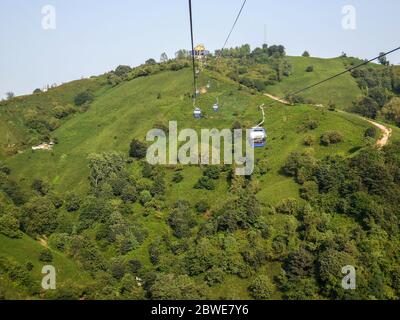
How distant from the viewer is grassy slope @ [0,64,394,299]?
87.9 metres

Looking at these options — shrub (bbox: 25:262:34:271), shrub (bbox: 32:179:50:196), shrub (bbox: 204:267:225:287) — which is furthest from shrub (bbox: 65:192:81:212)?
shrub (bbox: 204:267:225:287)

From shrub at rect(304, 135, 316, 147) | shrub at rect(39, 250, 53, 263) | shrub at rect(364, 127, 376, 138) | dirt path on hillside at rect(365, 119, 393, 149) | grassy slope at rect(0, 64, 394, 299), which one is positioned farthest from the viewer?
shrub at rect(304, 135, 316, 147)

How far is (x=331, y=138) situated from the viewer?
308 ft

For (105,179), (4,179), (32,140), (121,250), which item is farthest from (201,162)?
(32,140)

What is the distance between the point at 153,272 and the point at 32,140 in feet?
250

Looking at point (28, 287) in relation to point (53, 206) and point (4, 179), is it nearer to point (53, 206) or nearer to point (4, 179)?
point (53, 206)

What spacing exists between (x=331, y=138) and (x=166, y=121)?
47.8 m

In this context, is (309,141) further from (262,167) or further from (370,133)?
(370,133)

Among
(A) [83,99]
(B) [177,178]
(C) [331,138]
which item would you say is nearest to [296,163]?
(C) [331,138]

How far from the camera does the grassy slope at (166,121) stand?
87875 mm

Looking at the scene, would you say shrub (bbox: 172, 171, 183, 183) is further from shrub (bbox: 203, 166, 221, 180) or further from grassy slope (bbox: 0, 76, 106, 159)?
grassy slope (bbox: 0, 76, 106, 159)

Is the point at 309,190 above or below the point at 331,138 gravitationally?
below

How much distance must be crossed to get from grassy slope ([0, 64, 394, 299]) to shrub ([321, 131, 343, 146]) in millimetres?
1340

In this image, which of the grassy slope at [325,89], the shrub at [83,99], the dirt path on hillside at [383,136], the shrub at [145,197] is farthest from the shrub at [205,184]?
the shrub at [83,99]
